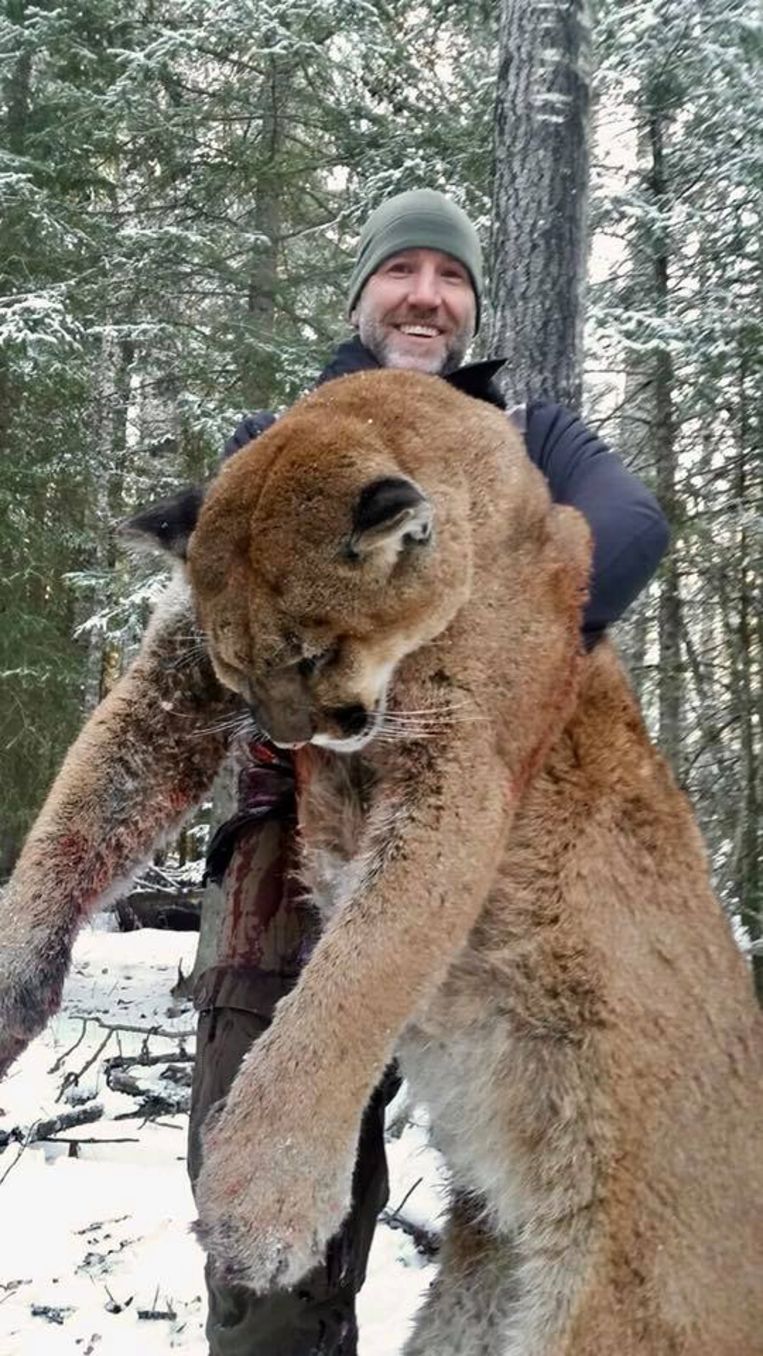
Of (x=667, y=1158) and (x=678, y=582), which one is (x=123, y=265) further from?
(x=667, y=1158)

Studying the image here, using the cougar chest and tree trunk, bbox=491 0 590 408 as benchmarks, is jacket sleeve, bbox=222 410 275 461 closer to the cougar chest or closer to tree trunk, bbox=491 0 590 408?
the cougar chest

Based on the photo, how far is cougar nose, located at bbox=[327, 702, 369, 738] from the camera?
285cm

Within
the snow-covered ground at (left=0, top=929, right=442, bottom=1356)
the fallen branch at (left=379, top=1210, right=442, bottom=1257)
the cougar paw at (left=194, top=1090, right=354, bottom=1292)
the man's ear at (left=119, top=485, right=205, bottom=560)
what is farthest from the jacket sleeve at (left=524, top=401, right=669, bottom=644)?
the fallen branch at (left=379, top=1210, right=442, bottom=1257)

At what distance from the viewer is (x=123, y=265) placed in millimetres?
13141

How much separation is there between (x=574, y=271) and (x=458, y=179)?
15.9 ft

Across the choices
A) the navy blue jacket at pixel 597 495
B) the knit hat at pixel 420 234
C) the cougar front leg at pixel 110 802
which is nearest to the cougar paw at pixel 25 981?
the cougar front leg at pixel 110 802

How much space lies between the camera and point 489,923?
3.02 m

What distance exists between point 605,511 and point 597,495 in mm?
114

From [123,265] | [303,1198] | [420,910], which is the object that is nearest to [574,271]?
[420,910]

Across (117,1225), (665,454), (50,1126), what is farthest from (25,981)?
(665,454)

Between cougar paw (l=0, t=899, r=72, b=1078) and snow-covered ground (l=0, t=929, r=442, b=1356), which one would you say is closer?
cougar paw (l=0, t=899, r=72, b=1078)

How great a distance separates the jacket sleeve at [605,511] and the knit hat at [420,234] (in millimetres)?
912

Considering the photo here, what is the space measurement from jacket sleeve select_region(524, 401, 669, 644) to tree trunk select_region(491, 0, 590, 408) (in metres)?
2.43

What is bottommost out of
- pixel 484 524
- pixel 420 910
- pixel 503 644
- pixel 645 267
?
pixel 420 910
